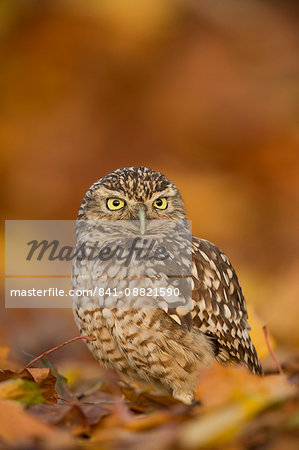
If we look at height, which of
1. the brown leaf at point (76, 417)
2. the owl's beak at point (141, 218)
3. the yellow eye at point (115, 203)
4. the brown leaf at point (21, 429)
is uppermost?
the yellow eye at point (115, 203)

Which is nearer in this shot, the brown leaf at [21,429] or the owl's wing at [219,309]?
the brown leaf at [21,429]

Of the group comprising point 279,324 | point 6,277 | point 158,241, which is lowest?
point 6,277

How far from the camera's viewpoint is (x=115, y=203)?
9.68ft

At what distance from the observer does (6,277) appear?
648cm

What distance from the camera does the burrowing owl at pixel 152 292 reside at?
262 centimetres

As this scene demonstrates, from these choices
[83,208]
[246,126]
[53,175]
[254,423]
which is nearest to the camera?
[254,423]

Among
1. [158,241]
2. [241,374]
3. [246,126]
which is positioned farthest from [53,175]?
[241,374]

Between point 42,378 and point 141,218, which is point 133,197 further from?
point 42,378

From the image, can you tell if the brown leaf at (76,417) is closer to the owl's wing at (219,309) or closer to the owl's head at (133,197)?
the owl's wing at (219,309)

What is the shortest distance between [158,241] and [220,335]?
551mm

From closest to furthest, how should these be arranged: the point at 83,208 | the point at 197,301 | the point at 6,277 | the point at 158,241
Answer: the point at 197,301
the point at 158,241
the point at 83,208
the point at 6,277

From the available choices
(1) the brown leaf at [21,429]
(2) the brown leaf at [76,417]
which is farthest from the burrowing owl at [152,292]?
(1) the brown leaf at [21,429]

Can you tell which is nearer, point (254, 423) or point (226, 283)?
point (254, 423)

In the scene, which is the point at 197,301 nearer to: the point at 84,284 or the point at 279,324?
the point at 84,284
